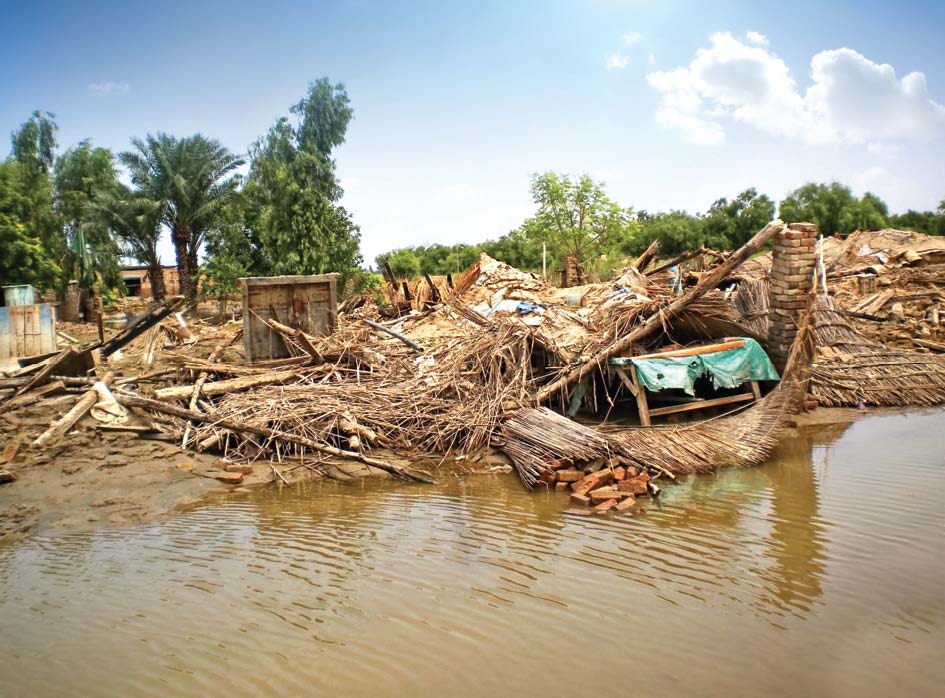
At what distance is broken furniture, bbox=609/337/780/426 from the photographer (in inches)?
366

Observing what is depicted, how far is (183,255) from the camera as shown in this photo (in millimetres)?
26891

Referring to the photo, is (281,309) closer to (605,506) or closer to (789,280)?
(605,506)

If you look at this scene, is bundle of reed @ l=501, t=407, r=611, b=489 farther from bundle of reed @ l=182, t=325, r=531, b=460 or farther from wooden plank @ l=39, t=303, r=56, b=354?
wooden plank @ l=39, t=303, r=56, b=354

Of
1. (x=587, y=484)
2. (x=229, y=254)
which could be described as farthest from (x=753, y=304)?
(x=229, y=254)

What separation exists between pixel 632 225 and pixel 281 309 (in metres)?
19.6

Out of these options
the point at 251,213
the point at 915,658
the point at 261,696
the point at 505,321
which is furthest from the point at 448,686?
the point at 251,213

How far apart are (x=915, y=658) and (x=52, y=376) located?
38.3ft

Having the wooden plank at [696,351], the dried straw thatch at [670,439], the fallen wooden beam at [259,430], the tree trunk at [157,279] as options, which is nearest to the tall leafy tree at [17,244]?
the tree trunk at [157,279]

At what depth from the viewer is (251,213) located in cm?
2569

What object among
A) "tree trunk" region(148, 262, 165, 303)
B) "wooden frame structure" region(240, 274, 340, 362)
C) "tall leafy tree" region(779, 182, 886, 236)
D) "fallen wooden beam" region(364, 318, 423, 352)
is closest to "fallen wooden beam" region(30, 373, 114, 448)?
"wooden frame structure" region(240, 274, 340, 362)

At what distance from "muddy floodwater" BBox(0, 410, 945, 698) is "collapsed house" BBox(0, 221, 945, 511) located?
0.84 metres

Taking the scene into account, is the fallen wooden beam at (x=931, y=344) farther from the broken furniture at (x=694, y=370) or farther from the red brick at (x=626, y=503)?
the red brick at (x=626, y=503)

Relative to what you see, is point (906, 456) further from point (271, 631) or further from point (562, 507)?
point (271, 631)

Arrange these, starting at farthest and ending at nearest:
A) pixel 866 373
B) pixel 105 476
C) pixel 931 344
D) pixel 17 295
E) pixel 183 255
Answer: pixel 183 255 → pixel 17 295 → pixel 931 344 → pixel 866 373 → pixel 105 476
